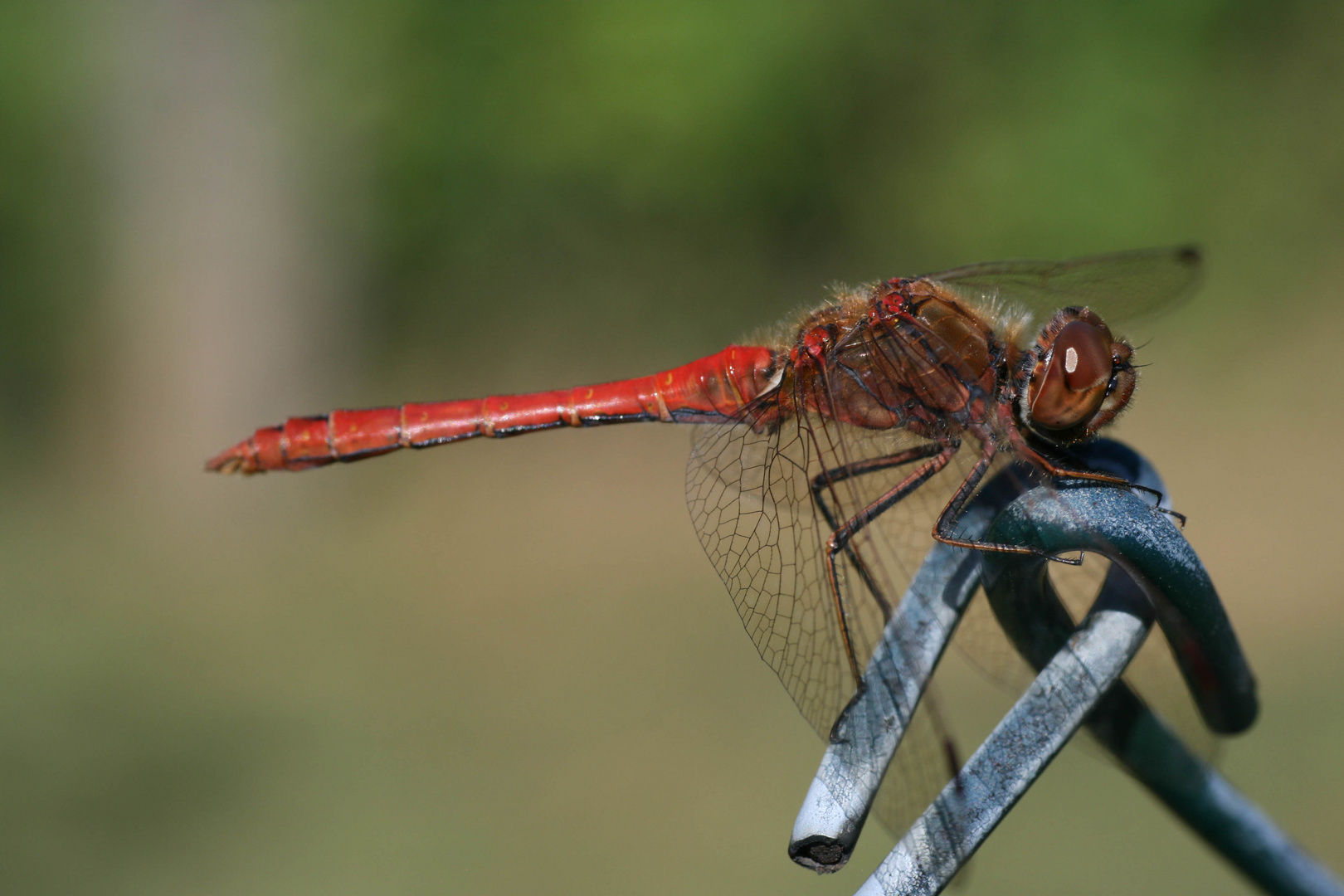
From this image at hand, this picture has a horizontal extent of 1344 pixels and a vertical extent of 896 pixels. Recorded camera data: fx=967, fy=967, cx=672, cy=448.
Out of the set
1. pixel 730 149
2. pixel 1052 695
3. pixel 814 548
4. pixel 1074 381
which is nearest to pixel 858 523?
pixel 814 548

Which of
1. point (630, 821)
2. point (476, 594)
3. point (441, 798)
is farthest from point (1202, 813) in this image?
point (476, 594)

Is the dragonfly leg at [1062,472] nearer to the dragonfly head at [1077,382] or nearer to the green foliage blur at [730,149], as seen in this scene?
Result: the dragonfly head at [1077,382]

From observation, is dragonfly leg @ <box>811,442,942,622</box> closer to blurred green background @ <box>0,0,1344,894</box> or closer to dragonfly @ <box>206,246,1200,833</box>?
dragonfly @ <box>206,246,1200,833</box>

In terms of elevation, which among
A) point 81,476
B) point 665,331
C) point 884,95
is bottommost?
point 81,476

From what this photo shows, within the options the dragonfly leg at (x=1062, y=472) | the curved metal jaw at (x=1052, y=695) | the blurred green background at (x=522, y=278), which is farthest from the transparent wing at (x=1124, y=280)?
the blurred green background at (x=522, y=278)

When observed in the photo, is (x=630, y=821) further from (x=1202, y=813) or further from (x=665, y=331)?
(x=665, y=331)
